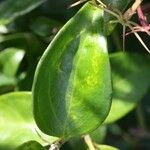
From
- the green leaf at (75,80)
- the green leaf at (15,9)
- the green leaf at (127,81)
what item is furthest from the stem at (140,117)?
the green leaf at (75,80)

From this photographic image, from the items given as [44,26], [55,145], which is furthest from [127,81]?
[55,145]

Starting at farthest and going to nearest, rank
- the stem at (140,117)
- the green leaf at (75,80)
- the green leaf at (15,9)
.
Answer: the stem at (140,117), the green leaf at (15,9), the green leaf at (75,80)

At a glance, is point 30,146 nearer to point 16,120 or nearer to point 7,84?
point 16,120

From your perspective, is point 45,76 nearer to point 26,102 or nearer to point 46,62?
point 46,62

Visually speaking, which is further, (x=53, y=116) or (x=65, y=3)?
(x=65, y=3)

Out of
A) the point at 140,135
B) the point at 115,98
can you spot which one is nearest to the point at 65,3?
the point at 115,98

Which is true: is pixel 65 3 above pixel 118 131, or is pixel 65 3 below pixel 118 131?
above

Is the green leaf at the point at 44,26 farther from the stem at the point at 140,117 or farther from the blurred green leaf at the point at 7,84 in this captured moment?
the stem at the point at 140,117
